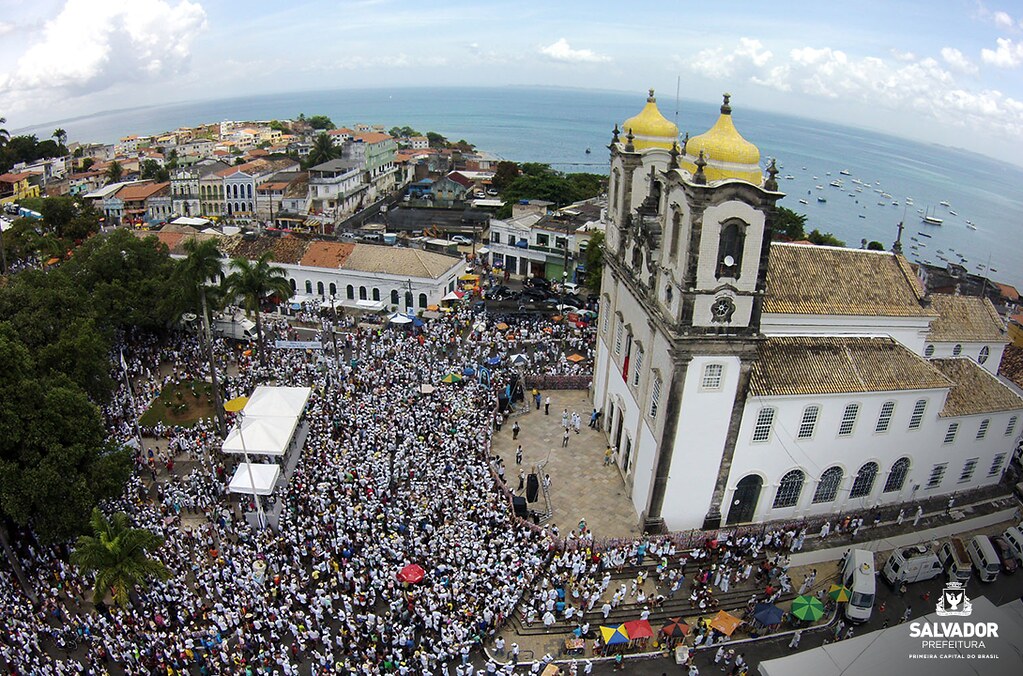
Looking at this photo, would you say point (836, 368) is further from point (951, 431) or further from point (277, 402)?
point (277, 402)

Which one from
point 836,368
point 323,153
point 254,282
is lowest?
point 323,153

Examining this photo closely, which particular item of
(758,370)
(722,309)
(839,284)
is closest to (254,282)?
(722,309)

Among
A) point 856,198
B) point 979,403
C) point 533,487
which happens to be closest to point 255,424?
point 533,487

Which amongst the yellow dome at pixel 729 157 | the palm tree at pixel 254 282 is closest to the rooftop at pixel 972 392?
the yellow dome at pixel 729 157

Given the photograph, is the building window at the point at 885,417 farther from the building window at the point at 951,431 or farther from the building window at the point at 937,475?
the building window at the point at 937,475

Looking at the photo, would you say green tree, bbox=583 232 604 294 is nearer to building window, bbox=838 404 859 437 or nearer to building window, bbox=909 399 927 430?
building window, bbox=838 404 859 437

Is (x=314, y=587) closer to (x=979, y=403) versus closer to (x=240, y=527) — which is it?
(x=240, y=527)
